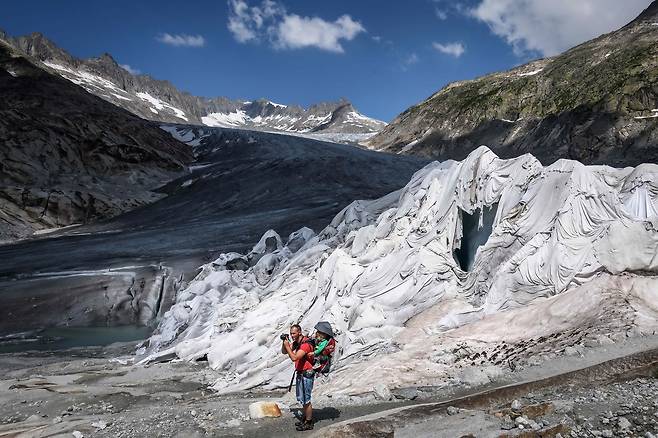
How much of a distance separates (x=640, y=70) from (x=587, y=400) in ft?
192

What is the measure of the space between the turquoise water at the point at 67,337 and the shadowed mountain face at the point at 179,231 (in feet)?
2.25

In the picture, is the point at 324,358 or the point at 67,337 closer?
the point at 324,358

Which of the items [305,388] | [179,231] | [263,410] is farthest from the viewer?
[179,231]

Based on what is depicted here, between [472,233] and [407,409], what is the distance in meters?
7.27

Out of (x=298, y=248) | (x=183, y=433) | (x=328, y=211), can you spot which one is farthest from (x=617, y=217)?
(x=328, y=211)

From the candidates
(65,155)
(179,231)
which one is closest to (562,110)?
(179,231)

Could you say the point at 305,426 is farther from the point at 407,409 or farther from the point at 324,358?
the point at 407,409

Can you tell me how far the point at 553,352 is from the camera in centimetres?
863

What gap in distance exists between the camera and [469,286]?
1209 centimetres

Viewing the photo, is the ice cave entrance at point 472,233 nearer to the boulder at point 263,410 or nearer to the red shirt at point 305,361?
the boulder at point 263,410

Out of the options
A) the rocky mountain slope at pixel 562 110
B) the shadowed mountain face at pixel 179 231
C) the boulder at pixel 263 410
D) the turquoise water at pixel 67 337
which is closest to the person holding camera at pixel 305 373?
the boulder at pixel 263 410

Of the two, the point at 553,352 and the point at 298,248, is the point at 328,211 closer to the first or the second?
the point at 298,248

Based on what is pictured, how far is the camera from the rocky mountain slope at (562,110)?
5125 cm

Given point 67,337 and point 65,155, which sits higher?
point 65,155
